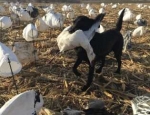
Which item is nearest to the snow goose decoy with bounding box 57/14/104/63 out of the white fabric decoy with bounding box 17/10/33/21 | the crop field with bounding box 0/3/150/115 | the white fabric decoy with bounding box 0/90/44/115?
the crop field with bounding box 0/3/150/115

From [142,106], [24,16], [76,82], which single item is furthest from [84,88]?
[24,16]

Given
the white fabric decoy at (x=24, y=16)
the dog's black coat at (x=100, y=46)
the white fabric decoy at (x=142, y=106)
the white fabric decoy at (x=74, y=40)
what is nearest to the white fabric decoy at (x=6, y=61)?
the white fabric decoy at (x=74, y=40)

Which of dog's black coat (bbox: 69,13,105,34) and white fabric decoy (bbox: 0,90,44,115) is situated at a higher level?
dog's black coat (bbox: 69,13,105,34)

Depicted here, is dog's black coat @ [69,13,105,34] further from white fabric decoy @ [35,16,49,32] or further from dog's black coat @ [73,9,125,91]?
white fabric decoy @ [35,16,49,32]

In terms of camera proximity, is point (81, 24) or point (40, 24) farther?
point (40, 24)

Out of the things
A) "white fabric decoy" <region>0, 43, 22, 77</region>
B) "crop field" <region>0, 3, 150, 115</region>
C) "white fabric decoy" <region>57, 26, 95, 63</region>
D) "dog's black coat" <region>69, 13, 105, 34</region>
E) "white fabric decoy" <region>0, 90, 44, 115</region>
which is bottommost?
"crop field" <region>0, 3, 150, 115</region>

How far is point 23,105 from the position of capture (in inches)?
133

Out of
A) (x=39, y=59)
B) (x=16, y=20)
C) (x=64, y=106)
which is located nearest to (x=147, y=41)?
(x=39, y=59)

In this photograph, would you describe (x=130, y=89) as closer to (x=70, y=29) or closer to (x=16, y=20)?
(x=70, y=29)

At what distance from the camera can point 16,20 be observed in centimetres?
1560

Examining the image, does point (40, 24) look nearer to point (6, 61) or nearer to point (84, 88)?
point (84, 88)

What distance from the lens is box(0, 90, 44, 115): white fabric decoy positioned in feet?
10.7

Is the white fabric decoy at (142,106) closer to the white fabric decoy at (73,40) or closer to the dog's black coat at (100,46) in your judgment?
the white fabric decoy at (73,40)

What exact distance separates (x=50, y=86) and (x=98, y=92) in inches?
36.5
